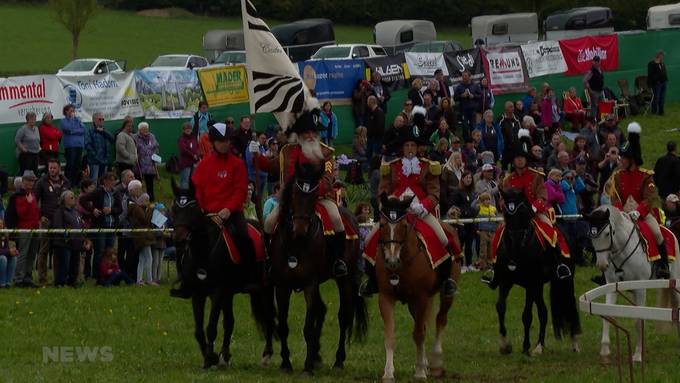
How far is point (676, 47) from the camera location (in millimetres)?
45094

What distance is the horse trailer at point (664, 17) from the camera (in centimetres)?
5584

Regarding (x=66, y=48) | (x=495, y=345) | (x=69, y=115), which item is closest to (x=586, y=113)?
(x=69, y=115)

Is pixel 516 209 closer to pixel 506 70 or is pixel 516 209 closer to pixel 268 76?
pixel 268 76

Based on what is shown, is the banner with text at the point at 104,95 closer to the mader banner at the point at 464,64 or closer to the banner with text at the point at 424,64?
the banner with text at the point at 424,64

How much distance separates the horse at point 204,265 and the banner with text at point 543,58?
25.6 meters

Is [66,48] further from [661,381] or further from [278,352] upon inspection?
[661,381]

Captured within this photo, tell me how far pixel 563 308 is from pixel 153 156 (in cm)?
1231

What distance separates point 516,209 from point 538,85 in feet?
77.9

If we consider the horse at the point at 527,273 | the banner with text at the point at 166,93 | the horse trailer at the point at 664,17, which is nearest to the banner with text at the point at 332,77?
the banner with text at the point at 166,93

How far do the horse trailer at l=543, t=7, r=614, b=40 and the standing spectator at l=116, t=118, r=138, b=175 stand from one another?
110 ft

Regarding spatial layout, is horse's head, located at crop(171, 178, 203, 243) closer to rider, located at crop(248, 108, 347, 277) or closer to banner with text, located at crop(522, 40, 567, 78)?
rider, located at crop(248, 108, 347, 277)

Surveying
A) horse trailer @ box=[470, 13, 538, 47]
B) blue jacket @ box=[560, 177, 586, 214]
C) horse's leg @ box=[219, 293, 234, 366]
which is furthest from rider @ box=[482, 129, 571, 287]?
horse trailer @ box=[470, 13, 538, 47]

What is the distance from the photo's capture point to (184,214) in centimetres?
1605

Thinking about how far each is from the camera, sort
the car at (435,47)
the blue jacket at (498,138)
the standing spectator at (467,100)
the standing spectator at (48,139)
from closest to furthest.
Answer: the standing spectator at (48,139), the blue jacket at (498,138), the standing spectator at (467,100), the car at (435,47)
